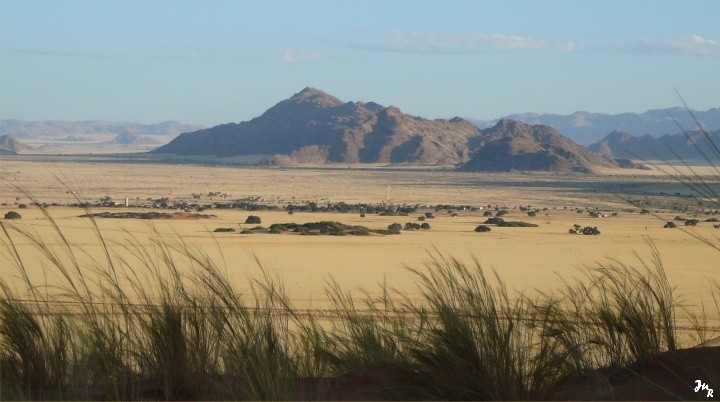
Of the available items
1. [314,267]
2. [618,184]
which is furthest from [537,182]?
[314,267]

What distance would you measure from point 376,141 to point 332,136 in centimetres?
838

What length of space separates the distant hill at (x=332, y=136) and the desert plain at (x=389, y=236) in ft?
98.7

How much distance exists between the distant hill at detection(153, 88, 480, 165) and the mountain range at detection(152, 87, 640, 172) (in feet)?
0.37

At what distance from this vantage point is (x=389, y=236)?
26969 mm

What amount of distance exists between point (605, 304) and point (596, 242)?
66.8ft

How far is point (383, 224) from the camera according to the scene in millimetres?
32969

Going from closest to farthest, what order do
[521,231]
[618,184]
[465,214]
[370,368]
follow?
[370,368]
[521,231]
[465,214]
[618,184]

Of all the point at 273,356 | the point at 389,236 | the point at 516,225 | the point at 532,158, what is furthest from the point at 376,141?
the point at 273,356

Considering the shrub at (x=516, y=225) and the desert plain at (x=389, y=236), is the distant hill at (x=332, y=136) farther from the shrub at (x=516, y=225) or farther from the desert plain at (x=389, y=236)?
the shrub at (x=516, y=225)

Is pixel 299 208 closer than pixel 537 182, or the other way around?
pixel 299 208

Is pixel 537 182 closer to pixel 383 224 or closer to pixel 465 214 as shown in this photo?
pixel 465 214

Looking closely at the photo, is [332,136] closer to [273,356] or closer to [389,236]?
[389,236]

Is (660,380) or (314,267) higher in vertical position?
(660,380)

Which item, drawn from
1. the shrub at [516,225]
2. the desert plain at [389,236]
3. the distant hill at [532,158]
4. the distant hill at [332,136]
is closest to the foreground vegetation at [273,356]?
the desert plain at [389,236]
